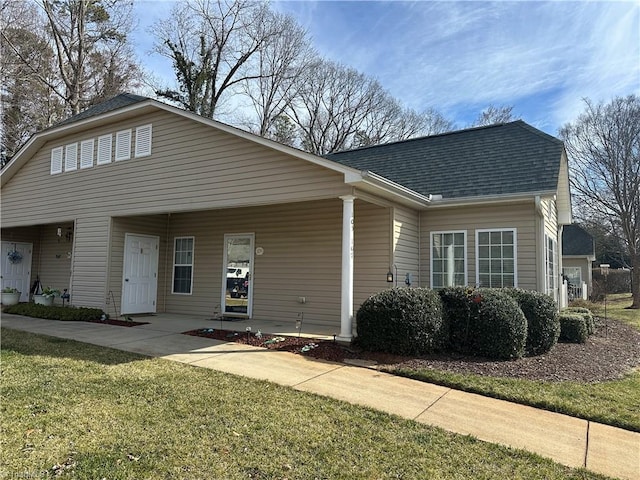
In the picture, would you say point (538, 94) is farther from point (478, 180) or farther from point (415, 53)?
point (478, 180)

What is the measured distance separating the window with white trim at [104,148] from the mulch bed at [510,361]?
18.4 feet

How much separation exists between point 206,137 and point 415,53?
22.8ft

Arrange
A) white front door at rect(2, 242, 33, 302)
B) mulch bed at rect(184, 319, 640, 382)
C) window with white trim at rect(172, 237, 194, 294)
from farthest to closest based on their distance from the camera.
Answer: white front door at rect(2, 242, 33, 302)
window with white trim at rect(172, 237, 194, 294)
mulch bed at rect(184, 319, 640, 382)

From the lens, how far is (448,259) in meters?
9.46

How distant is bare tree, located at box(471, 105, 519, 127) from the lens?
2777 cm

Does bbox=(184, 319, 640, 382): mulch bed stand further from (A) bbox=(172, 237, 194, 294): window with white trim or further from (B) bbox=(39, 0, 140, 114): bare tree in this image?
(B) bbox=(39, 0, 140, 114): bare tree

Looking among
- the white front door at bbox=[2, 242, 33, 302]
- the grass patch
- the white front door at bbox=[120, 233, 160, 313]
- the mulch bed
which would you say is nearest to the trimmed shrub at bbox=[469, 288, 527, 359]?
the mulch bed

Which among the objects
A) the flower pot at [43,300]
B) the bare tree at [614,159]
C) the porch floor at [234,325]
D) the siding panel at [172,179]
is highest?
the bare tree at [614,159]

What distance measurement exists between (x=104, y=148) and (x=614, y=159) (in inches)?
800

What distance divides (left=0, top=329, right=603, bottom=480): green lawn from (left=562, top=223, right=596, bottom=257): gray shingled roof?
26.0 metres

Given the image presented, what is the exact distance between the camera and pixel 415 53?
12.3 m

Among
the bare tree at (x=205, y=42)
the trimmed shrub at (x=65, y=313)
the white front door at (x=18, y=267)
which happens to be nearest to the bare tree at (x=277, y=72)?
the bare tree at (x=205, y=42)

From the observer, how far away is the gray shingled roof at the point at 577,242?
25188 millimetres

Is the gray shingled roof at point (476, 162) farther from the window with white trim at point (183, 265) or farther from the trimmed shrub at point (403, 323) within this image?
the window with white trim at point (183, 265)
